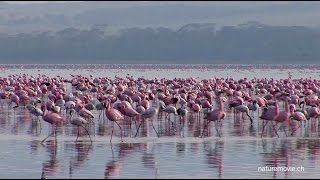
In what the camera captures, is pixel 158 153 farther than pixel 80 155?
Yes

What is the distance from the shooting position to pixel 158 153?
56.7 ft

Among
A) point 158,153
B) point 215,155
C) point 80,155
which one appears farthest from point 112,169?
point 215,155

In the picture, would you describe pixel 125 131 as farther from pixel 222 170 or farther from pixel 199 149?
pixel 222 170

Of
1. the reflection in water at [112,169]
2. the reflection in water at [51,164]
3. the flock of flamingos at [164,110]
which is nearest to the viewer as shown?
the reflection in water at [112,169]

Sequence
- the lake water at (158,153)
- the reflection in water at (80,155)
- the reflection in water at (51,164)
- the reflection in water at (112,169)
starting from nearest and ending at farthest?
the reflection in water at (112,169) → the reflection in water at (51,164) → the lake water at (158,153) → the reflection in water at (80,155)

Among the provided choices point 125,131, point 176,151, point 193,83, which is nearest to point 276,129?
point 125,131

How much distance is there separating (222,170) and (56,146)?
4.78 m

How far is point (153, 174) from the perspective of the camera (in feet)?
47.6

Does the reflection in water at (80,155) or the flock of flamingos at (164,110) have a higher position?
the flock of flamingos at (164,110)

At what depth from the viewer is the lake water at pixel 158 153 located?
48.5 feet

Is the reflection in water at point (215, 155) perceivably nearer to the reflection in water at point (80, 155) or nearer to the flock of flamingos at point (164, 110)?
the flock of flamingos at point (164, 110)

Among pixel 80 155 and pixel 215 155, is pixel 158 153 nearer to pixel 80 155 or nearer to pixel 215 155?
pixel 215 155

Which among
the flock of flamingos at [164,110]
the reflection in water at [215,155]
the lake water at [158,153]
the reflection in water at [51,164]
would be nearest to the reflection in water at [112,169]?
the lake water at [158,153]

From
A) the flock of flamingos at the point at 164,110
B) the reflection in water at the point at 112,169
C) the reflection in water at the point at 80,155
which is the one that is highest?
the flock of flamingos at the point at 164,110
